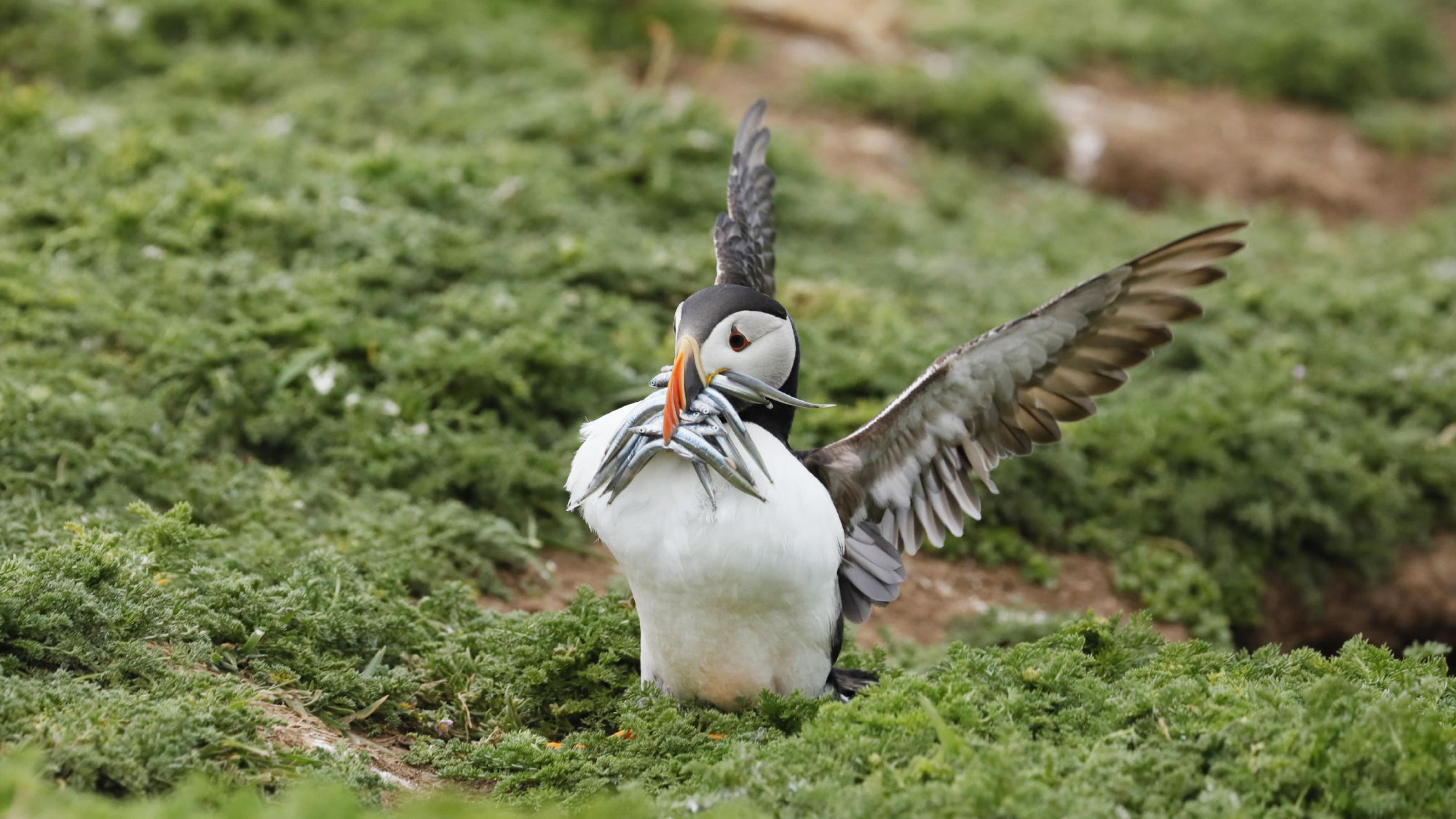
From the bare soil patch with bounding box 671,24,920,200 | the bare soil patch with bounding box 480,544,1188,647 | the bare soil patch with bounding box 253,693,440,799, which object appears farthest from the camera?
the bare soil patch with bounding box 671,24,920,200

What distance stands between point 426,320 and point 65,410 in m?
1.78

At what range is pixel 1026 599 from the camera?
21.1 ft

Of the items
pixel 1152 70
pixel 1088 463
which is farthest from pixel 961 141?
pixel 1088 463

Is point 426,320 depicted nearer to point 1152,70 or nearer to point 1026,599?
point 1026,599

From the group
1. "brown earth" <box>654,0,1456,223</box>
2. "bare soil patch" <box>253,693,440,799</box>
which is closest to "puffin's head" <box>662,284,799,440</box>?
"bare soil patch" <box>253,693,440,799</box>

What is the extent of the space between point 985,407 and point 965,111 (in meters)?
7.58

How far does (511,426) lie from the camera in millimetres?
6219

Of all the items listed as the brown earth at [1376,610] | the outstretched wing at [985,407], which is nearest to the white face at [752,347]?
the outstretched wing at [985,407]

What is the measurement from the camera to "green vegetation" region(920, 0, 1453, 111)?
13.3 metres

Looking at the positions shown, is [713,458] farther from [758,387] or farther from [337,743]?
[337,743]

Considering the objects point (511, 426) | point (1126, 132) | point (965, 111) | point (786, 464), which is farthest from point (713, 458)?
point (1126, 132)

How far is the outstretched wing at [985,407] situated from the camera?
4.11 meters

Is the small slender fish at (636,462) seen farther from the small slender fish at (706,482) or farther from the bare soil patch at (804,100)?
the bare soil patch at (804,100)

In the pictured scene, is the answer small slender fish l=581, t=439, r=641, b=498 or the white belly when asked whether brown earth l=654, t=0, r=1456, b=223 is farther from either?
small slender fish l=581, t=439, r=641, b=498
